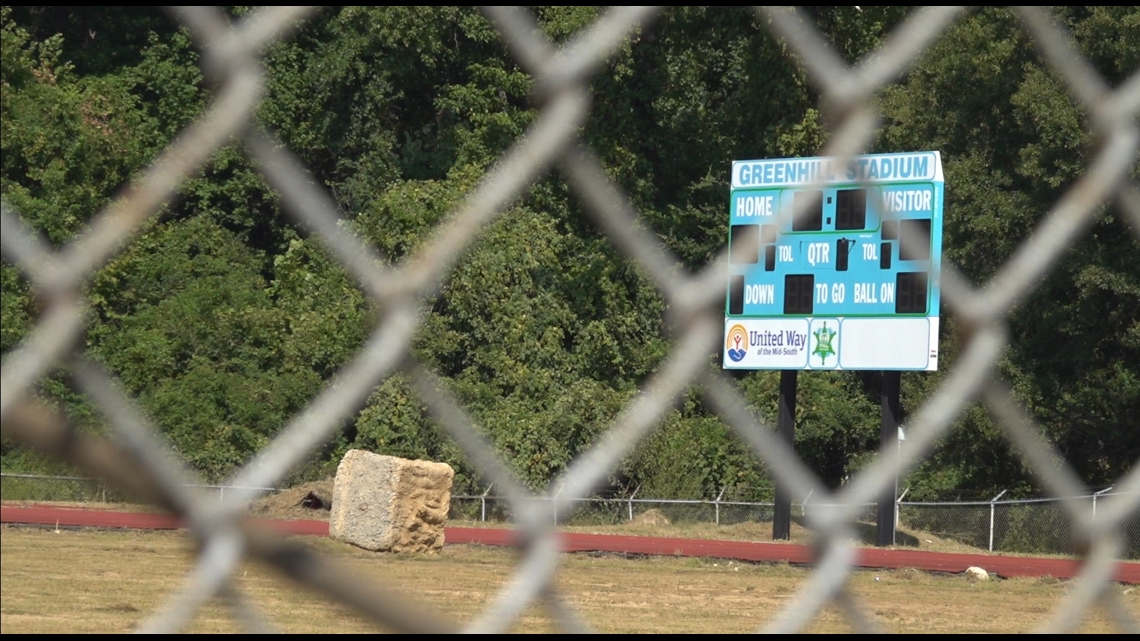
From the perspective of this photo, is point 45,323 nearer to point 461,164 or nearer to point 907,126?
point 461,164

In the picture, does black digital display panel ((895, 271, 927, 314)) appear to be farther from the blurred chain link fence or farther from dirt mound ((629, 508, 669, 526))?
the blurred chain link fence

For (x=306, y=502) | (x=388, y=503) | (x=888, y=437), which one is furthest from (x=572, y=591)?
(x=306, y=502)

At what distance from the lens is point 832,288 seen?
14945 mm

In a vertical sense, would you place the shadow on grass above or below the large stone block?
below

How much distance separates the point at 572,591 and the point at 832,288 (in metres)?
5.19

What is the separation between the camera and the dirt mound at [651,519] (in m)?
19.3

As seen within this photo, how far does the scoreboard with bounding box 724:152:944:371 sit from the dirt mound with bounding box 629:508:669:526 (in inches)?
150

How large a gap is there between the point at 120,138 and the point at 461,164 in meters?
12.3

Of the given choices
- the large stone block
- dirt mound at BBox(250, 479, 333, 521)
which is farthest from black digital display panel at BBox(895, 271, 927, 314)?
dirt mound at BBox(250, 479, 333, 521)

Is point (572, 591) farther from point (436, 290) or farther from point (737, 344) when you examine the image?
point (436, 290)

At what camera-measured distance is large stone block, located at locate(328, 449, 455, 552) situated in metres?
14.5

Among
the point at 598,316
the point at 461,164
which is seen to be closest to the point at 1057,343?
the point at 598,316

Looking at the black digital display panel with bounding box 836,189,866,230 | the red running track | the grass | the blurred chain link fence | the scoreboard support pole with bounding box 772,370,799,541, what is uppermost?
the black digital display panel with bounding box 836,189,866,230

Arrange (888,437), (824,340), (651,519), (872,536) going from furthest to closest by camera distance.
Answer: (651,519)
(872,536)
(888,437)
(824,340)
